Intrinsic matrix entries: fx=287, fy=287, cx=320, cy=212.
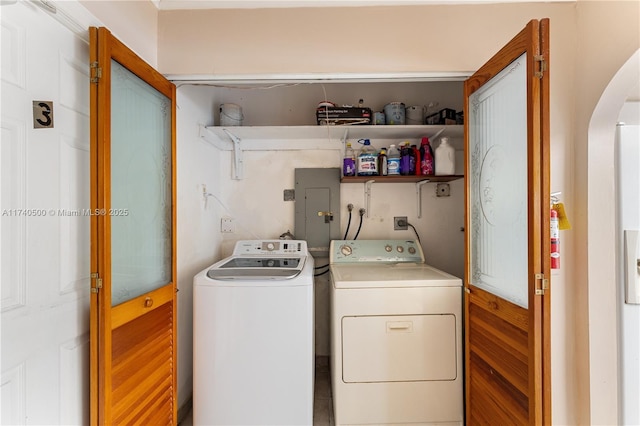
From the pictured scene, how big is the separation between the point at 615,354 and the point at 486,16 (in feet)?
6.00

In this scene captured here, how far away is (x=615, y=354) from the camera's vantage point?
1.38 metres

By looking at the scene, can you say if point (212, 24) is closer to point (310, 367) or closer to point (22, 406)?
point (22, 406)

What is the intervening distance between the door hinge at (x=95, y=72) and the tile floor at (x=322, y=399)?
1918 millimetres

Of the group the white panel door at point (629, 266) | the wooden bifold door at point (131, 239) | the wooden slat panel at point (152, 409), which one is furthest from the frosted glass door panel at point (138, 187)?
the white panel door at point (629, 266)

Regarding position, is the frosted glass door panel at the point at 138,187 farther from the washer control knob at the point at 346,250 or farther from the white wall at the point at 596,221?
the white wall at the point at 596,221

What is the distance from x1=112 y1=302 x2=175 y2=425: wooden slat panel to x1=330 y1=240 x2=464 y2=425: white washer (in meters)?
0.91

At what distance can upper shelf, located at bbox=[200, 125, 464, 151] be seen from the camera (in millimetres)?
2092

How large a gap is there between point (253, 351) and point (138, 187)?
1019mm

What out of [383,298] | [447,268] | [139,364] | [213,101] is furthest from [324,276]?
[213,101]

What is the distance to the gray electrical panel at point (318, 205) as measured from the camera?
94.0 inches

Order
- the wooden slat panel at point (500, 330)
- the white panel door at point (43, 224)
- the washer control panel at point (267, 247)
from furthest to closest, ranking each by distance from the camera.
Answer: the washer control panel at point (267, 247) < the wooden slat panel at point (500, 330) < the white panel door at point (43, 224)

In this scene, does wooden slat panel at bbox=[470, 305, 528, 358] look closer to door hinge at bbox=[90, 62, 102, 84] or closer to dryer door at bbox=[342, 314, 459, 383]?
dryer door at bbox=[342, 314, 459, 383]

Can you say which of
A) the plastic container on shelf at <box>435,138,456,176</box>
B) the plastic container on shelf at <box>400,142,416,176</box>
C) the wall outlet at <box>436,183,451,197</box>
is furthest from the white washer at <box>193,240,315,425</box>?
the wall outlet at <box>436,183,451,197</box>

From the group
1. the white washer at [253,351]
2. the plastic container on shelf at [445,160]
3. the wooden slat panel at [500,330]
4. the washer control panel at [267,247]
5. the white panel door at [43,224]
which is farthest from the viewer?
the washer control panel at [267,247]
